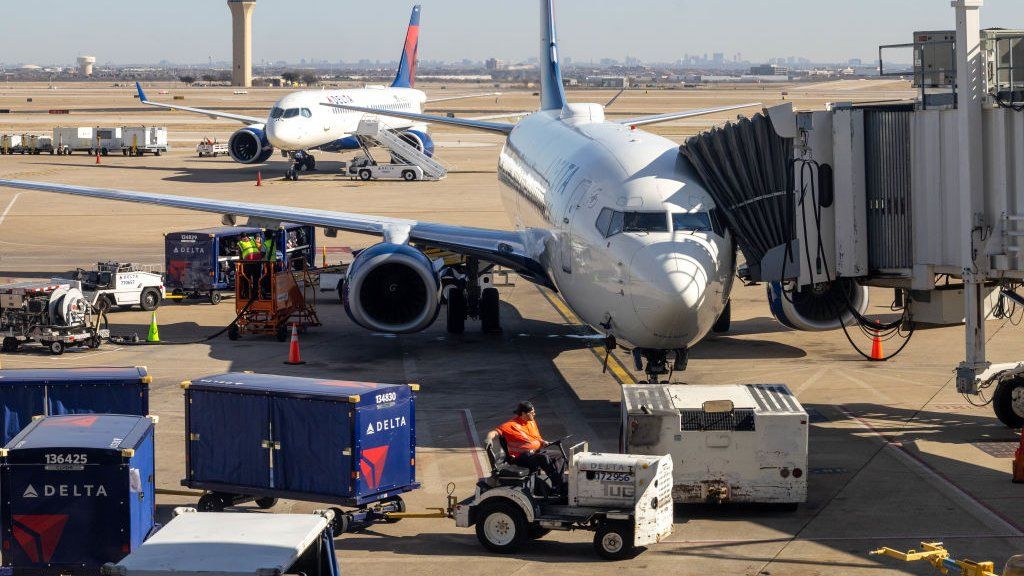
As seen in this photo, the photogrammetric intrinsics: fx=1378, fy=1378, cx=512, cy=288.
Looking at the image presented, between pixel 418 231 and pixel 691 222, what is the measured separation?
34.4 feet

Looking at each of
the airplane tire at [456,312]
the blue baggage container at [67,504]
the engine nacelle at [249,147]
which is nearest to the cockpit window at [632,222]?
the blue baggage container at [67,504]

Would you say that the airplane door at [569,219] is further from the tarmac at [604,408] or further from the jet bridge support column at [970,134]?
the jet bridge support column at [970,134]

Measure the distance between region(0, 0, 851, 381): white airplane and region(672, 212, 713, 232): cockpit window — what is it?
0.9 inches

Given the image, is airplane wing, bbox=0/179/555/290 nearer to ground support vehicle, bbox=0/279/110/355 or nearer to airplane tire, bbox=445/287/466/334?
airplane tire, bbox=445/287/466/334

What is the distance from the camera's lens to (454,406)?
2422cm

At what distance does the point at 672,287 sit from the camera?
2050 centimetres

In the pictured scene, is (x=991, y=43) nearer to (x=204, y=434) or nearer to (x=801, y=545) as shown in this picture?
(x=801, y=545)

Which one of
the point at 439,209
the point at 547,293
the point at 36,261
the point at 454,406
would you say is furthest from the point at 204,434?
the point at 439,209

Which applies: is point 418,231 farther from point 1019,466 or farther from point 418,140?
point 418,140

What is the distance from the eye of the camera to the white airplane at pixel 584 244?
2102 centimetres

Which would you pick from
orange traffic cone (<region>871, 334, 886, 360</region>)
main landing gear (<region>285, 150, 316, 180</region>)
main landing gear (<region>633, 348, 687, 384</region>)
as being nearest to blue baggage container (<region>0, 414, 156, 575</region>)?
main landing gear (<region>633, 348, 687, 384</region>)

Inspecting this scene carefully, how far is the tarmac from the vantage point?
53.1ft

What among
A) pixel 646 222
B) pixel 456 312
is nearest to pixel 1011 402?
pixel 646 222

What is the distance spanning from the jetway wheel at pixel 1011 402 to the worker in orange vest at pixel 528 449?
867 cm
